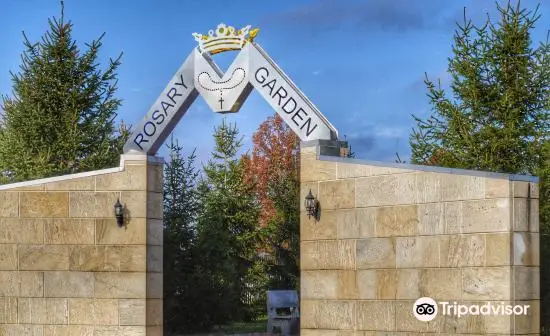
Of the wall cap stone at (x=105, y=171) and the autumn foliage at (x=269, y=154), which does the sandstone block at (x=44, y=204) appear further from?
the autumn foliage at (x=269, y=154)

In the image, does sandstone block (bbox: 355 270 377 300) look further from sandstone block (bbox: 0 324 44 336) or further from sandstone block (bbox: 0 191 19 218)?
sandstone block (bbox: 0 191 19 218)

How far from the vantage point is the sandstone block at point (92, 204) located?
15297 mm

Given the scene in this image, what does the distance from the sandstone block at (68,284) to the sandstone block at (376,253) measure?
474 cm

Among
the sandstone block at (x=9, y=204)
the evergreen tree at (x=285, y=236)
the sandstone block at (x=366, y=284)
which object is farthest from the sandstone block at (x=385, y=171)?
the evergreen tree at (x=285, y=236)

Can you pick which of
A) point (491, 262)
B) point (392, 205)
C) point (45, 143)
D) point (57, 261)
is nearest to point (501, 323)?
point (491, 262)

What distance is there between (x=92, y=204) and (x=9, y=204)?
1.48 meters

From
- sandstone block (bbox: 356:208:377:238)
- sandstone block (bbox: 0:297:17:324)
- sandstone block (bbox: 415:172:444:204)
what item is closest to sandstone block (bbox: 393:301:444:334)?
sandstone block (bbox: 356:208:377:238)

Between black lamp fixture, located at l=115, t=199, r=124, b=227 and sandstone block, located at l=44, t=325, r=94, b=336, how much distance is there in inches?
70.7

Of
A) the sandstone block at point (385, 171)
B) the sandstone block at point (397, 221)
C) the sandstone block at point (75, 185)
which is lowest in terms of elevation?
the sandstone block at point (397, 221)

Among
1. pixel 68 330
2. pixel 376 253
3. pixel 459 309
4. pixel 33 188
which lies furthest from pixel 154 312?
pixel 459 309

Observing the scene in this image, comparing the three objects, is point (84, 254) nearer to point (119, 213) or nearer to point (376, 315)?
point (119, 213)

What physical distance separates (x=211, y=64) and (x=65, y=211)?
345 centimetres

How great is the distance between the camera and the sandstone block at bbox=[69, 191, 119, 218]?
50.2 ft

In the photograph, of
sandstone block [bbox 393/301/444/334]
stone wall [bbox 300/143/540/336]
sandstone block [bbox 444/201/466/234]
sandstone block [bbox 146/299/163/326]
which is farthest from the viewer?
sandstone block [bbox 146/299/163/326]
